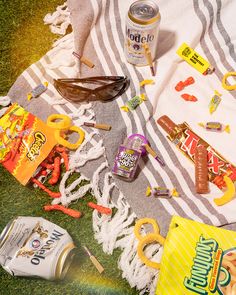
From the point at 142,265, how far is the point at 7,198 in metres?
0.70

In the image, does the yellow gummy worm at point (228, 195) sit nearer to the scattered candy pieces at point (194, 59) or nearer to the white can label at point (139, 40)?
the scattered candy pieces at point (194, 59)

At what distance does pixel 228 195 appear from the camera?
1.82 metres

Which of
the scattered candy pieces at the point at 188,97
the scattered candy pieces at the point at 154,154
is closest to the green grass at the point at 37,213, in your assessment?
the scattered candy pieces at the point at 154,154

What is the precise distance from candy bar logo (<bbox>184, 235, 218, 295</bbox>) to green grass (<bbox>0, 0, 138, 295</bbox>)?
0.27 meters

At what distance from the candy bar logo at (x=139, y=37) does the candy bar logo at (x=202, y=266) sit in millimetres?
957

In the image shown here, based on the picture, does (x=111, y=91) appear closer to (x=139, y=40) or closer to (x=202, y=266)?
(x=139, y=40)

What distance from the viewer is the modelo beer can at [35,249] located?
65.6 inches

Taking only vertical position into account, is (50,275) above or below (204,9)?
below

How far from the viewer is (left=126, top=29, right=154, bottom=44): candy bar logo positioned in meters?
1.97

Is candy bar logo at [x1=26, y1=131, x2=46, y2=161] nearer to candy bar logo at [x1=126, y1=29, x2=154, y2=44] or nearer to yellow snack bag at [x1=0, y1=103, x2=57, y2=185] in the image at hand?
yellow snack bag at [x1=0, y1=103, x2=57, y2=185]

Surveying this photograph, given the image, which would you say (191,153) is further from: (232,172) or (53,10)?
(53,10)

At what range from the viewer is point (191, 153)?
194 centimetres

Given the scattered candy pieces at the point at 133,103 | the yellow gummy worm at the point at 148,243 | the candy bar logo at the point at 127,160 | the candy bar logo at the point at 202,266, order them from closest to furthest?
the candy bar logo at the point at 202,266
the yellow gummy worm at the point at 148,243
the candy bar logo at the point at 127,160
the scattered candy pieces at the point at 133,103

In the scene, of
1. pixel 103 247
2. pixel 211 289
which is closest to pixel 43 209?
pixel 103 247
